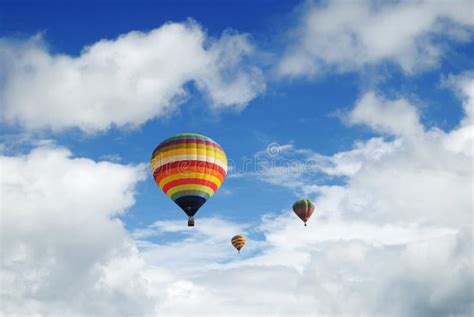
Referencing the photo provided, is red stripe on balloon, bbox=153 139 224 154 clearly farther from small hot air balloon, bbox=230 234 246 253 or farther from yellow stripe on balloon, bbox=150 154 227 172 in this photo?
small hot air balloon, bbox=230 234 246 253

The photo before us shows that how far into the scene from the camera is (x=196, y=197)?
58.8 meters

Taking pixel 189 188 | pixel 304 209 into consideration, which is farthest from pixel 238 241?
pixel 189 188

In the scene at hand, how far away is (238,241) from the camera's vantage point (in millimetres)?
94062

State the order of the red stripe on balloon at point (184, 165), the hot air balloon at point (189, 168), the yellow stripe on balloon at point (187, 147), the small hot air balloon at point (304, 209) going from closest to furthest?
the red stripe on balloon at point (184, 165), the hot air balloon at point (189, 168), the yellow stripe on balloon at point (187, 147), the small hot air balloon at point (304, 209)

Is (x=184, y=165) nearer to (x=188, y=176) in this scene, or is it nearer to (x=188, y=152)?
(x=188, y=176)

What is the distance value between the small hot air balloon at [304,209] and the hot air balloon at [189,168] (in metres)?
28.3

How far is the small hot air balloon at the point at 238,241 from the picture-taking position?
93.8 meters

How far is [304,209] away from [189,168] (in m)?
32.7

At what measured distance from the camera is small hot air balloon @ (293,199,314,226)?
280 ft

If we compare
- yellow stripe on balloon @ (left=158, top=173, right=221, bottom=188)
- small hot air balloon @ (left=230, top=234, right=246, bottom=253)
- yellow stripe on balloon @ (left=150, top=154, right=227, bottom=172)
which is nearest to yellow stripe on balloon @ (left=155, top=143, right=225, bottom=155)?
yellow stripe on balloon @ (left=150, top=154, right=227, bottom=172)

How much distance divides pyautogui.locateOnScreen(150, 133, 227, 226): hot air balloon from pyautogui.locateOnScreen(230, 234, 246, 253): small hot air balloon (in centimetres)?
3517

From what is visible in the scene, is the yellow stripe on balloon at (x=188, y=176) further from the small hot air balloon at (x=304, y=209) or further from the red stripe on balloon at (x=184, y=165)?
the small hot air balloon at (x=304, y=209)

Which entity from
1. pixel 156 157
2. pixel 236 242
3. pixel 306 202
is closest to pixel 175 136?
pixel 156 157

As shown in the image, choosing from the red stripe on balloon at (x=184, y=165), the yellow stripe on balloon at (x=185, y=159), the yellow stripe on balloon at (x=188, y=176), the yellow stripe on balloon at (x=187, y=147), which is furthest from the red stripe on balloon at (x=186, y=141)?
the yellow stripe on balloon at (x=188, y=176)
